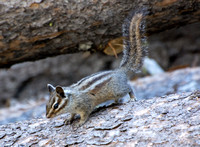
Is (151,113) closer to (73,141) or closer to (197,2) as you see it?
(73,141)

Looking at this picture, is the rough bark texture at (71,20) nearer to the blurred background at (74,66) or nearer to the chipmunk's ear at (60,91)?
the chipmunk's ear at (60,91)

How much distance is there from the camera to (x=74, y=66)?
7.74 metres

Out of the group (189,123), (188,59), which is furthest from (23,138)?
(188,59)

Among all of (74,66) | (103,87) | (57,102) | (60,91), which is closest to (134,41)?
(103,87)

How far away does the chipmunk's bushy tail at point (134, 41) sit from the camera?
149 inches

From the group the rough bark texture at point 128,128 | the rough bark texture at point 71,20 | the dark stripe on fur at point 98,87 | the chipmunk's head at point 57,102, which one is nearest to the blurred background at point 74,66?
the rough bark texture at point 71,20

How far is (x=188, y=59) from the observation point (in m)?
7.41

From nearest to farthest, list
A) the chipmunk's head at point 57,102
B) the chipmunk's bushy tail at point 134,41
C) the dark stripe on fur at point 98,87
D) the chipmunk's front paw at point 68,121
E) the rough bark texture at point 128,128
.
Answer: the rough bark texture at point 128,128
the chipmunk's head at point 57,102
the chipmunk's front paw at point 68,121
the dark stripe on fur at point 98,87
the chipmunk's bushy tail at point 134,41

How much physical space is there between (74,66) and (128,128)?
16.3ft

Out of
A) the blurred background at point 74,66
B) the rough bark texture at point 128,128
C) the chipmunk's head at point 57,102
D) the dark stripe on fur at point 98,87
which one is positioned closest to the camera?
the rough bark texture at point 128,128

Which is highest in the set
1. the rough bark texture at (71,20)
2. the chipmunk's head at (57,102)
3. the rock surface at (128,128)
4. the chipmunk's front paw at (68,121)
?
the rough bark texture at (71,20)

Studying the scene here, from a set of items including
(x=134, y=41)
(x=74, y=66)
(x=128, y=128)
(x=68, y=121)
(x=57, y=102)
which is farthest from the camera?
(x=74, y=66)

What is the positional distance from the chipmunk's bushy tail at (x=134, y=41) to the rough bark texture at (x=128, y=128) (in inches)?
29.7

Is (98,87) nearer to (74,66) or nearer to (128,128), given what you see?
(128,128)
